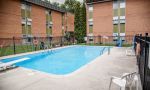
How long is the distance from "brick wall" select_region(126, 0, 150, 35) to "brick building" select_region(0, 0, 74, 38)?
42.8 ft

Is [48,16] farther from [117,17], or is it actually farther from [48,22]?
[117,17]

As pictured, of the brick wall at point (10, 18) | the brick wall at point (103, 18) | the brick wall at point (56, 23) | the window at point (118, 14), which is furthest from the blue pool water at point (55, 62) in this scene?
the brick wall at point (56, 23)

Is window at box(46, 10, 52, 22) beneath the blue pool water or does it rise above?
above

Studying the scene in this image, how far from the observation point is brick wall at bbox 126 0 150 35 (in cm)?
2291

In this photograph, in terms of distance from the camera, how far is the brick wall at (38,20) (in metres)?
23.7

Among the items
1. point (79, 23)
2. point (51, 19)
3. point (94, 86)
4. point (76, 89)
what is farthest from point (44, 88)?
point (79, 23)

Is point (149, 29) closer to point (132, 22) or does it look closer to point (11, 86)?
point (132, 22)

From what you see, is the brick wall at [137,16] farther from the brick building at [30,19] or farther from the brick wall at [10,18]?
the brick wall at [10,18]

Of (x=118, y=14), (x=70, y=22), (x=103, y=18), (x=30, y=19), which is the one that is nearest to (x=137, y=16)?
(x=118, y=14)

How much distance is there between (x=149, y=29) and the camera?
23.1m

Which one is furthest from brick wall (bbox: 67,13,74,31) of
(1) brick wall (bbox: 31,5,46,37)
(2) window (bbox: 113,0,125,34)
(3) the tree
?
(2) window (bbox: 113,0,125,34)

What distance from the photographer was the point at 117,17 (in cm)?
2473

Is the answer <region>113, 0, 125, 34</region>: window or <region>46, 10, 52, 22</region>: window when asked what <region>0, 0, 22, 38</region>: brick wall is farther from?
<region>113, 0, 125, 34</region>: window

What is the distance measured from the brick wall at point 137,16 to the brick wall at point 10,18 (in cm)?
1632
